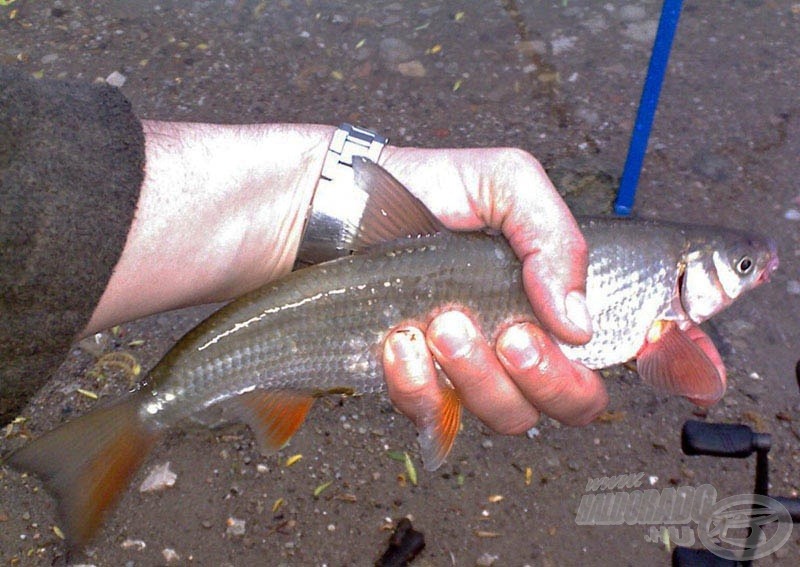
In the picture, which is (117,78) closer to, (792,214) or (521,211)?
(521,211)

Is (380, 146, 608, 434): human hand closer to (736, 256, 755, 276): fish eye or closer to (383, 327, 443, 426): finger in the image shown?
(383, 327, 443, 426): finger

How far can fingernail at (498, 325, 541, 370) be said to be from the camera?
2.20m

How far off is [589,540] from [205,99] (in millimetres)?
2875

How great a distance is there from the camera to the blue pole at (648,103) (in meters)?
3.14

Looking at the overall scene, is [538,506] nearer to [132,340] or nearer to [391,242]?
[391,242]

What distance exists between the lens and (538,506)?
9.27ft

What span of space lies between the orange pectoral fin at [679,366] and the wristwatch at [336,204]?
861 mm

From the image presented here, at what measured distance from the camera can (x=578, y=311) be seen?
2164mm

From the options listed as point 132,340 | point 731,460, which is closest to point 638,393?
point 731,460

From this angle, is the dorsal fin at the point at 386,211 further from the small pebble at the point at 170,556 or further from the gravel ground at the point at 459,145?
the small pebble at the point at 170,556

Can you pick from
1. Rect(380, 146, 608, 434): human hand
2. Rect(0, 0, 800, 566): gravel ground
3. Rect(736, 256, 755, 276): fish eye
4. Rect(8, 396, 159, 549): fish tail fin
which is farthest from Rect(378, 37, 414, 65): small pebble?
Rect(8, 396, 159, 549): fish tail fin

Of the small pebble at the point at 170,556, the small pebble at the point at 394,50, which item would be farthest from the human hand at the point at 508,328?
the small pebble at the point at 394,50

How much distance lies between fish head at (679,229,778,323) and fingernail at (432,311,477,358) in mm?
631

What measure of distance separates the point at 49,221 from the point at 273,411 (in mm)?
736
